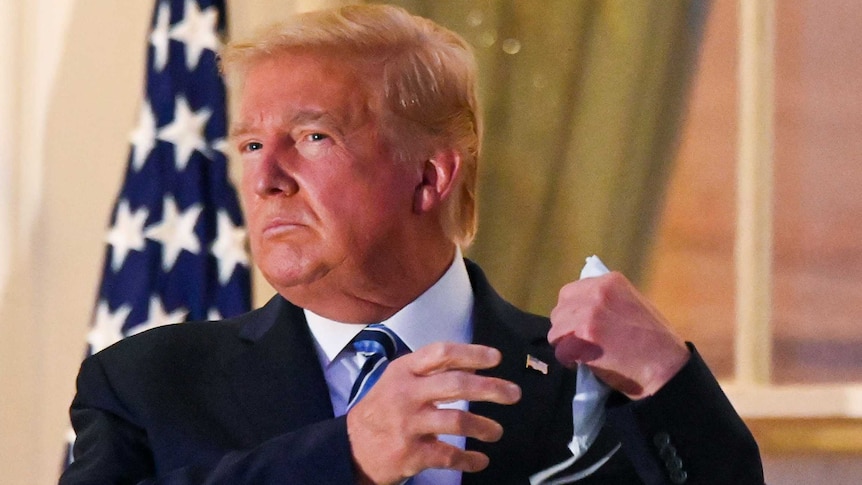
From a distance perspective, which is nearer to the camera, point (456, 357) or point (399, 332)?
point (456, 357)

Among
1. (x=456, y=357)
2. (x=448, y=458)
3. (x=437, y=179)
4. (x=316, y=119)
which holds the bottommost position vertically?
(x=448, y=458)

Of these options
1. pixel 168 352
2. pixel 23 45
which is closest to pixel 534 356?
pixel 168 352

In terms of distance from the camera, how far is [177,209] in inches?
115

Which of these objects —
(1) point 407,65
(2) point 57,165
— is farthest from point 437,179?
(2) point 57,165

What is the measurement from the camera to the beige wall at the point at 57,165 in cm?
338

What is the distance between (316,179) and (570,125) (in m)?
→ 1.61

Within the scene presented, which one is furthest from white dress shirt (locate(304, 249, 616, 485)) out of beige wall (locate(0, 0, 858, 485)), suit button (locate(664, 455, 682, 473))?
beige wall (locate(0, 0, 858, 485))

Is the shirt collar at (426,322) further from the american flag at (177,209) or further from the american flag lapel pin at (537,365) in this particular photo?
the american flag at (177,209)

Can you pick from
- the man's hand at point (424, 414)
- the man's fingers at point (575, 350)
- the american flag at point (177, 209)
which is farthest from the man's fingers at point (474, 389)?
the american flag at point (177, 209)

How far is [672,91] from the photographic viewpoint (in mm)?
3232

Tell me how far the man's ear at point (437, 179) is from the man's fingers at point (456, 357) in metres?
0.52

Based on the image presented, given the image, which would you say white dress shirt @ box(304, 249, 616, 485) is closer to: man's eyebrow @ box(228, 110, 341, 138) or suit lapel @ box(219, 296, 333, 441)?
suit lapel @ box(219, 296, 333, 441)

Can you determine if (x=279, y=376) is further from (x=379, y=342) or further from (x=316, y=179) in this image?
(x=316, y=179)

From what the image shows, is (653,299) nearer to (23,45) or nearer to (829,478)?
(829,478)
